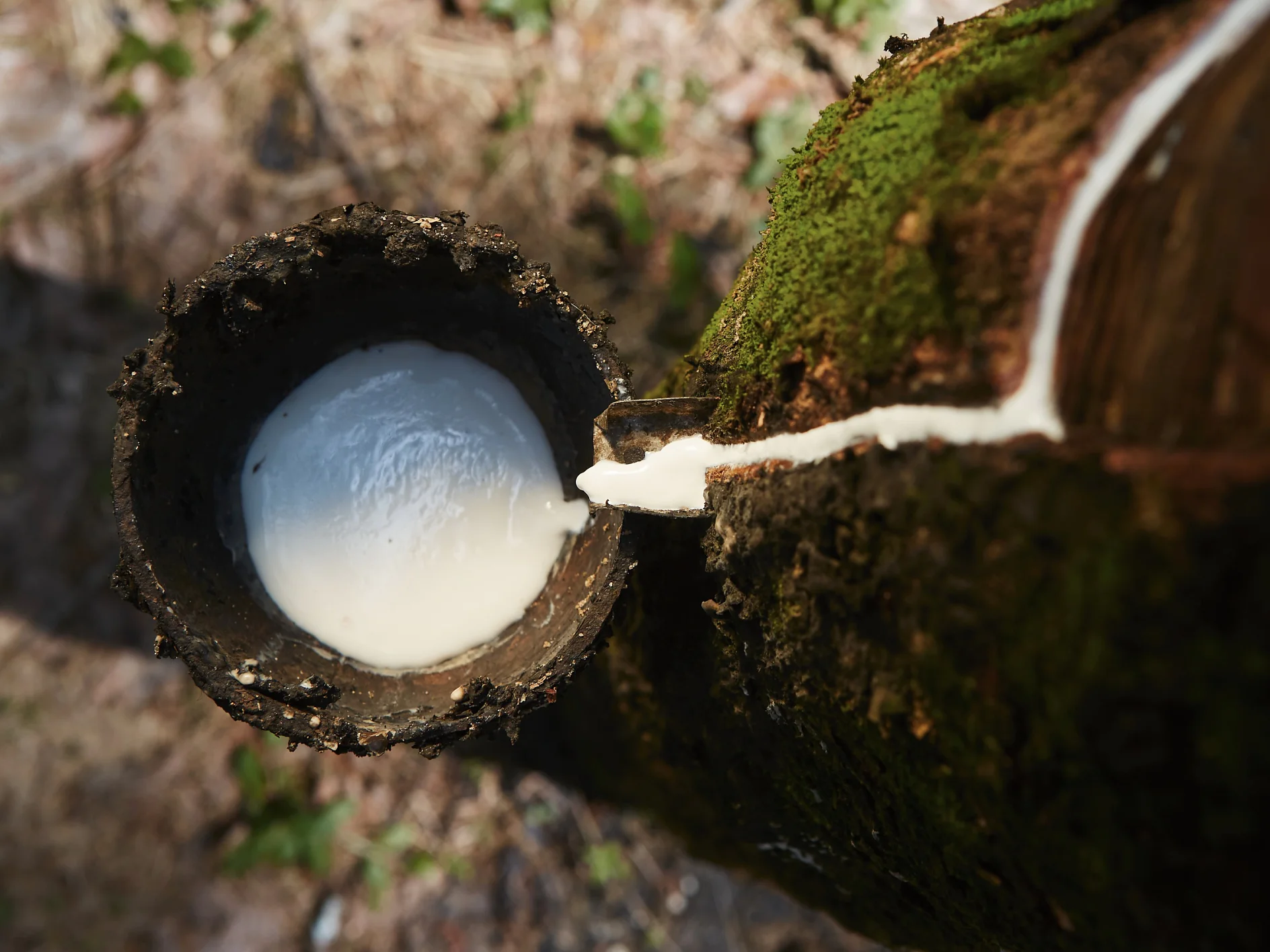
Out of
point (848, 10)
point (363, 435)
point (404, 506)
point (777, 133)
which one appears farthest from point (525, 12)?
point (404, 506)

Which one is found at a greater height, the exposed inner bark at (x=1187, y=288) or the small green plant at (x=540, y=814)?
the small green plant at (x=540, y=814)

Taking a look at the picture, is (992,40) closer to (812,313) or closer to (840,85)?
(812,313)

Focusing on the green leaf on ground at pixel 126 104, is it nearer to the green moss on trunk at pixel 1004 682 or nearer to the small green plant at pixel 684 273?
the small green plant at pixel 684 273

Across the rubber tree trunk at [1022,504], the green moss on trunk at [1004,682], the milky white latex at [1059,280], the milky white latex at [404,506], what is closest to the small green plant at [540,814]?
the milky white latex at [404,506]

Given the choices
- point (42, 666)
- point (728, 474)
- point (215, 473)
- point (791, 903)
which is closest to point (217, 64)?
point (215, 473)

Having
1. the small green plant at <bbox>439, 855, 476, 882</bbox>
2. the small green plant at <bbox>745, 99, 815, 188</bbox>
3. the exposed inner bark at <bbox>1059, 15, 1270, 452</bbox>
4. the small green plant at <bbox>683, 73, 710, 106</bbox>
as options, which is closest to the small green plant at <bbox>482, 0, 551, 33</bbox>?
the small green plant at <bbox>683, 73, 710, 106</bbox>
